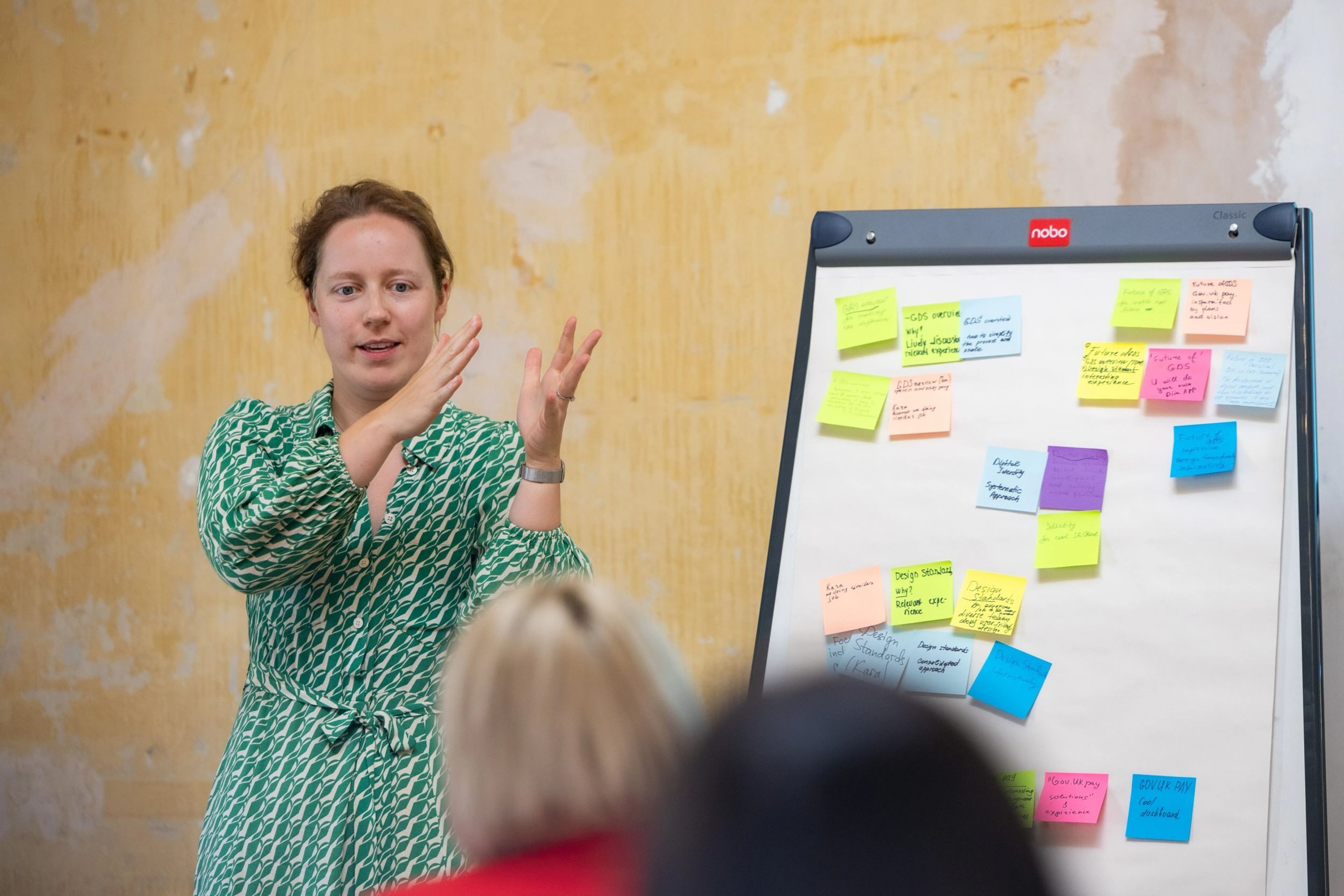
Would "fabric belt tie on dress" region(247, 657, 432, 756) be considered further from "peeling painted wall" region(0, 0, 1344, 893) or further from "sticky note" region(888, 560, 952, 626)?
"peeling painted wall" region(0, 0, 1344, 893)

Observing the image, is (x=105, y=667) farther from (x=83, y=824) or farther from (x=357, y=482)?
(x=357, y=482)

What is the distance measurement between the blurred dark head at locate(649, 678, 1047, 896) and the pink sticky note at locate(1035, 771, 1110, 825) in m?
1.29

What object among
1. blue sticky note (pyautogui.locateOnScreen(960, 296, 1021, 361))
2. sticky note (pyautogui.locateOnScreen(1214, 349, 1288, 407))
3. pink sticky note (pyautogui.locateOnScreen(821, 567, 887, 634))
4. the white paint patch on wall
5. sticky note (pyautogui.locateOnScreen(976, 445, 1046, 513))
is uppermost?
the white paint patch on wall

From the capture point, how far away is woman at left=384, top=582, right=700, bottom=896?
2.41 ft

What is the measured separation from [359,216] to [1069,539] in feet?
3.48

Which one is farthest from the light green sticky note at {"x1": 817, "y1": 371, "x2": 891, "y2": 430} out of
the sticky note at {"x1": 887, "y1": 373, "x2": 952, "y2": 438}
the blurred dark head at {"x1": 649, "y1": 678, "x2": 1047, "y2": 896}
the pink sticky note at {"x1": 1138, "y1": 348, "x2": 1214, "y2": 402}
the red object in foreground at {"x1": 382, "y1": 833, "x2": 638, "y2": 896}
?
the blurred dark head at {"x1": 649, "y1": 678, "x2": 1047, "y2": 896}

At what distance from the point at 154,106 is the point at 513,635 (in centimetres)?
249

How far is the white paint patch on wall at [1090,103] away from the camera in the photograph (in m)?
2.19

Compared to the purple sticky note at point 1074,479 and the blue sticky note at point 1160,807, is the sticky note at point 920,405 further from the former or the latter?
the blue sticky note at point 1160,807

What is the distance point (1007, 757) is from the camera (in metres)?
0.41

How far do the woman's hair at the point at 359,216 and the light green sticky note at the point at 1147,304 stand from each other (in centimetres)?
97

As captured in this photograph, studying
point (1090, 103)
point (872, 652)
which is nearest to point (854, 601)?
point (872, 652)

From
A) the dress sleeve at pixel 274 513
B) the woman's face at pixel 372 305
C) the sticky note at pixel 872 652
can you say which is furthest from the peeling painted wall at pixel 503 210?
the dress sleeve at pixel 274 513

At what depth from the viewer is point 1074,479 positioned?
164 cm
